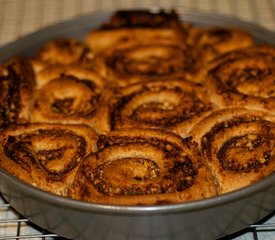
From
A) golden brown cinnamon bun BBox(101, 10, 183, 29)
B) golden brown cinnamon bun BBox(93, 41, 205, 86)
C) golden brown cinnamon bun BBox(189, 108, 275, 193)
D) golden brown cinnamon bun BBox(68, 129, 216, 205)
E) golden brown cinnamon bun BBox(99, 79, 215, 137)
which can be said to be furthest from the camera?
golden brown cinnamon bun BBox(101, 10, 183, 29)

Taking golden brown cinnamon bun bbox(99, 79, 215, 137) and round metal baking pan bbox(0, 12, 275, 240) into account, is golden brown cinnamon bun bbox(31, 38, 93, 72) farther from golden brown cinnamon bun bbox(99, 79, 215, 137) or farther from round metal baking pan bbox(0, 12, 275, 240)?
round metal baking pan bbox(0, 12, 275, 240)

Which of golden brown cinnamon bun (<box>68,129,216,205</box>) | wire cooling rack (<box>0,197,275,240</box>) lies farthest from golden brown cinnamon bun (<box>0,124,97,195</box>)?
wire cooling rack (<box>0,197,275,240</box>)

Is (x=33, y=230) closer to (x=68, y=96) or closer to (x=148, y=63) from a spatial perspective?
(x=68, y=96)

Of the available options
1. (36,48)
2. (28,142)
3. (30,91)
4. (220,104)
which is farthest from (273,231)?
(36,48)

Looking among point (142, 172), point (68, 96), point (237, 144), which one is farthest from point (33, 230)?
point (237, 144)

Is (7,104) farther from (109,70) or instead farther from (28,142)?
(109,70)

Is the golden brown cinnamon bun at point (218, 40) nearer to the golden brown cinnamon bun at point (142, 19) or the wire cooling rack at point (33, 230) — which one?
the golden brown cinnamon bun at point (142, 19)
